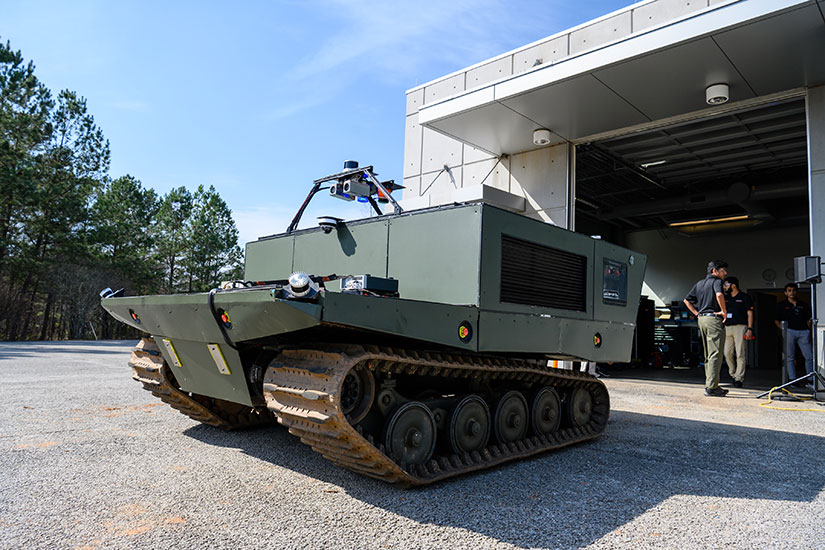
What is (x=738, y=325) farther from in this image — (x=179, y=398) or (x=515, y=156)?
(x=179, y=398)

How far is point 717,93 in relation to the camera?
9.87 metres

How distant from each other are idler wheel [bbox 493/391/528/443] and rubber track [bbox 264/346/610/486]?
0.81ft

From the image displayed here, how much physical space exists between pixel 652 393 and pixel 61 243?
1028 inches

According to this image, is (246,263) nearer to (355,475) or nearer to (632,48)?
(355,475)

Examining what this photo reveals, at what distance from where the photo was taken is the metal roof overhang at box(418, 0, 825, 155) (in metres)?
8.24

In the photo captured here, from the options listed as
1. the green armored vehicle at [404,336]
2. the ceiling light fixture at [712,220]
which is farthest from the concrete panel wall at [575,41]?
the ceiling light fixture at [712,220]

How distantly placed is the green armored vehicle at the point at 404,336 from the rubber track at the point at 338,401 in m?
0.01

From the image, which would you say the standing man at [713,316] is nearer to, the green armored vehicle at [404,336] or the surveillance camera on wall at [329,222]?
the green armored vehicle at [404,336]

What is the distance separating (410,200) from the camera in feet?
45.2

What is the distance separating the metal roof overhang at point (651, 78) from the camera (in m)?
8.24

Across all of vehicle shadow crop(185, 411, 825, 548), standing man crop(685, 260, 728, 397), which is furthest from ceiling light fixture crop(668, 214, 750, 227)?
vehicle shadow crop(185, 411, 825, 548)

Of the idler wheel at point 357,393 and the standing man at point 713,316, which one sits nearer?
the idler wheel at point 357,393

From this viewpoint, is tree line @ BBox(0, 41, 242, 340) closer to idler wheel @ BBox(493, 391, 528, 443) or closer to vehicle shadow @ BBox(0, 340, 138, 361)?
vehicle shadow @ BBox(0, 340, 138, 361)

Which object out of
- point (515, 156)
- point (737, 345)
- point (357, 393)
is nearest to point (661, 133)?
point (515, 156)
